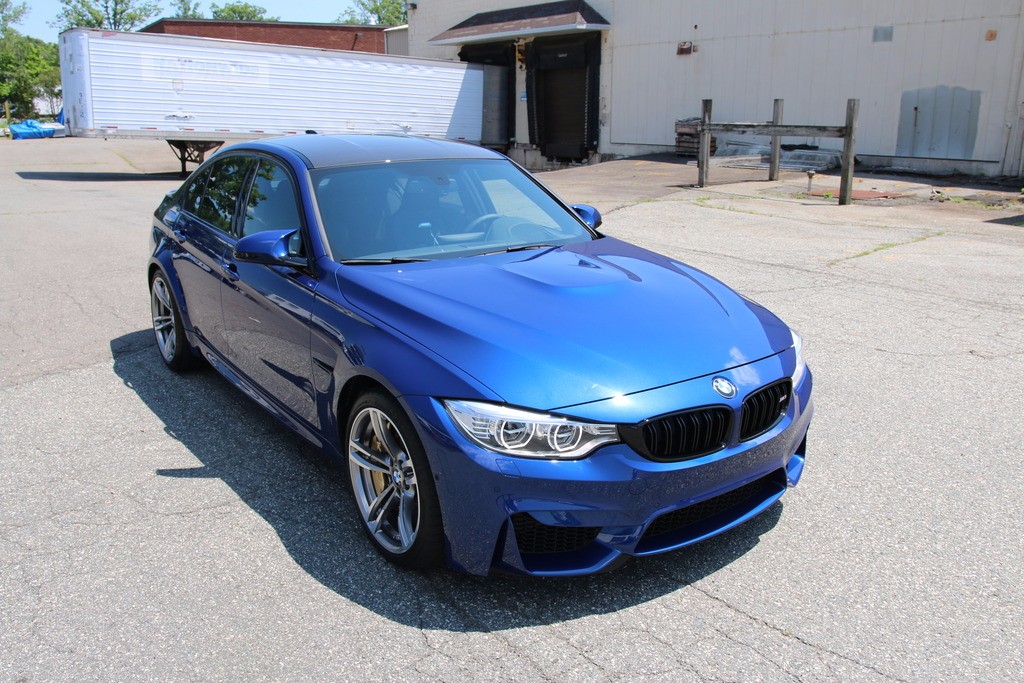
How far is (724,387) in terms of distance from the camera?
3.08 metres

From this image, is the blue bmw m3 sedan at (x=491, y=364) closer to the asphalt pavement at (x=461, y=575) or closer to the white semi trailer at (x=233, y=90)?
the asphalt pavement at (x=461, y=575)

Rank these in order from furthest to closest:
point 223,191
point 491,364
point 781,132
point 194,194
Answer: point 781,132 → point 194,194 → point 223,191 → point 491,364

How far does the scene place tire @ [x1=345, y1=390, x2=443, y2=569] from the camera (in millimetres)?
3090

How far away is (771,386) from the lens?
325 cm

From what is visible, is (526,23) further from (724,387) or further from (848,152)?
(724,387)

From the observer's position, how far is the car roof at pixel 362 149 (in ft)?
14.7

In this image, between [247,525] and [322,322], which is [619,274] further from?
[247,525]

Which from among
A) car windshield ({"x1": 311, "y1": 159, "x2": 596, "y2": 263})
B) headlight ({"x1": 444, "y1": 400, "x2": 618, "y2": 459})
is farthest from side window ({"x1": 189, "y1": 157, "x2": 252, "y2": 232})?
headlight ({"x1": 444, "y1": 400, "x2": 618, "y2": 459})

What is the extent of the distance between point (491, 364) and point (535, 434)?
1.01 feet

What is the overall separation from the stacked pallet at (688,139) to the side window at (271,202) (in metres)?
18.7

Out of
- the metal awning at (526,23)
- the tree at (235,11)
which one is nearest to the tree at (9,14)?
the tree at (235,11)

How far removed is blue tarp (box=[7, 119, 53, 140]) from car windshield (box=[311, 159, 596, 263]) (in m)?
40.0

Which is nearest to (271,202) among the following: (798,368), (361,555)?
(361,555)

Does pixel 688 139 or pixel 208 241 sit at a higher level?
pixel 688 139
